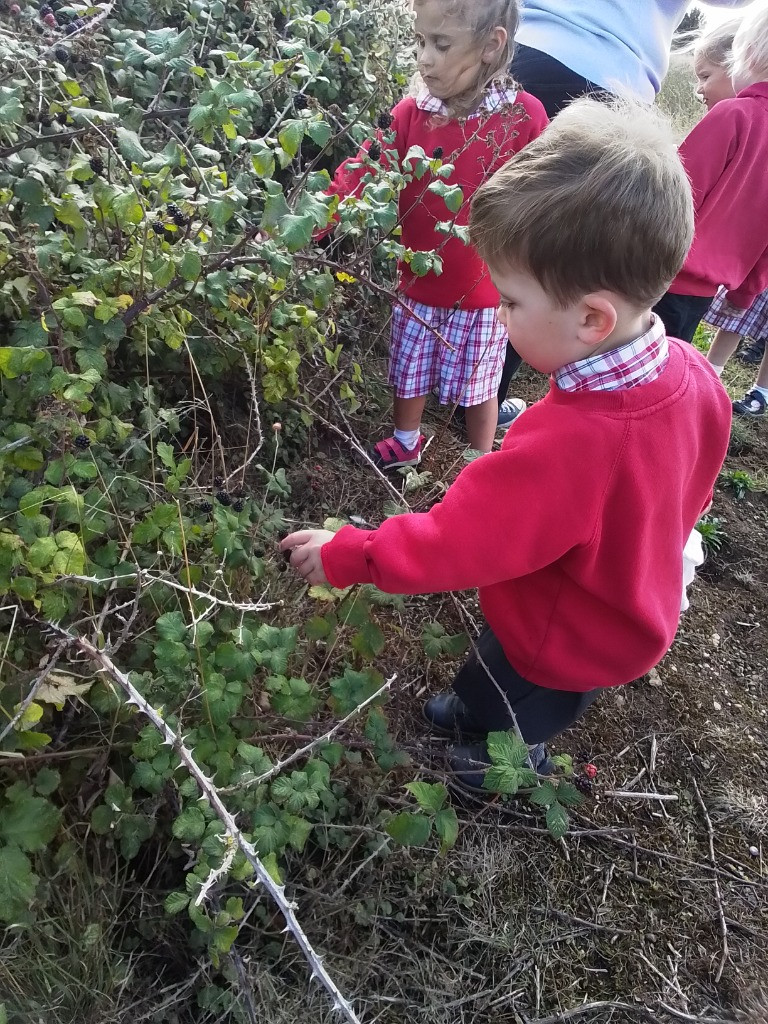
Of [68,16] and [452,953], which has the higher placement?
[68,16]

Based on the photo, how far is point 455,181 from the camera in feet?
8.11

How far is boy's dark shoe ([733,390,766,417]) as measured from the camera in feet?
13.1

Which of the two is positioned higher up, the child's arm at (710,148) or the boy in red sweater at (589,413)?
the child's arm at (710,148)

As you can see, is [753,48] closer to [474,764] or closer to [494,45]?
[494,45]

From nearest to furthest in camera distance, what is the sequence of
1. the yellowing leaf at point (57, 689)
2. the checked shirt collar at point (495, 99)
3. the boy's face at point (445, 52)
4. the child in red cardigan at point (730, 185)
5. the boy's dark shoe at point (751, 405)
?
1. the yellowing leaf at point (57, 689)
2. the boy's face at point (445, 52)
3. the checked shirt collar at point (495, 99)
4. the child in red cardigan at point (730, 185)
5. the boy's dark shoe at point (751, 405)

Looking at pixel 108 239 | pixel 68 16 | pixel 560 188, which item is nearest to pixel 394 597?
pixel 560 188

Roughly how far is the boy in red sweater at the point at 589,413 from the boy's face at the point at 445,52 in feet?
3.76

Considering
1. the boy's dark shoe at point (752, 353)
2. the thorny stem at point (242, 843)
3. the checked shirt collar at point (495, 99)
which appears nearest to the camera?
the thorny stem at point (242, 843)

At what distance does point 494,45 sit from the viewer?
7.28 feet

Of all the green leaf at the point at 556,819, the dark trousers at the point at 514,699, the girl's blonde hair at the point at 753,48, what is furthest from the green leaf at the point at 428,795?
the girl's blonde hair at the point at 753,48

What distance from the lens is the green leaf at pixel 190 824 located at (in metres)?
1.19

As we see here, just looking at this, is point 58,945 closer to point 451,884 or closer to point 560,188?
point 451,884

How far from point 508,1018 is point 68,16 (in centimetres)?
285

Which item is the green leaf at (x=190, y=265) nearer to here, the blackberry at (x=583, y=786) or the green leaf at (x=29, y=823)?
the green leaf at (x=29, y=823)
